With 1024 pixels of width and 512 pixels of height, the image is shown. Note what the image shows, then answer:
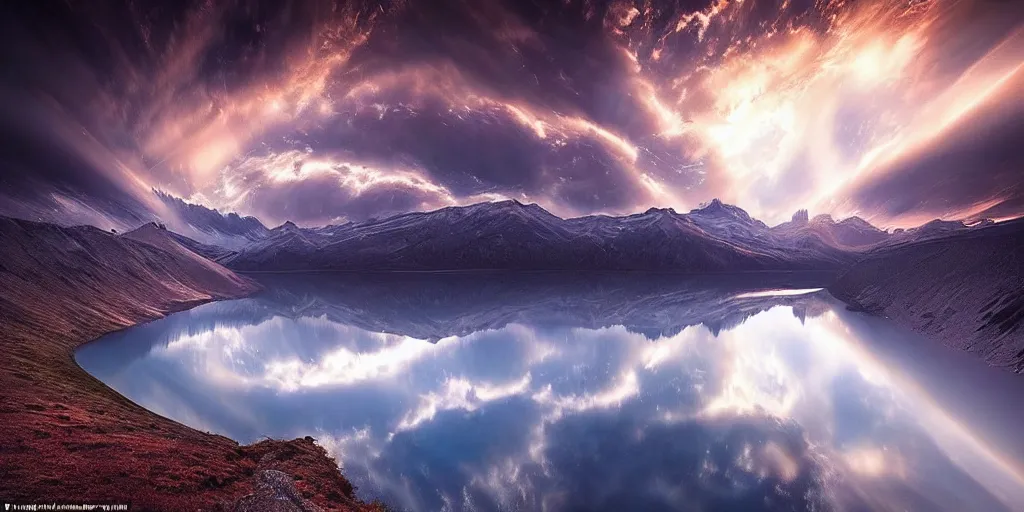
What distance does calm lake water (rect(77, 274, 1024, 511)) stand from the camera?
2020cm

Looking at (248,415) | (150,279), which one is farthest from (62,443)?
(150,279)

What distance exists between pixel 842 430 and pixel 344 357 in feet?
148

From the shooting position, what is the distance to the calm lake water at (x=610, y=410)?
20.2 meters

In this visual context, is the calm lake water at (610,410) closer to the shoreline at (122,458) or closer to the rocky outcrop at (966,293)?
the shoreline at (122,458)

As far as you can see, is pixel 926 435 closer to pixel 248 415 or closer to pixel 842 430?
pixel 842 430

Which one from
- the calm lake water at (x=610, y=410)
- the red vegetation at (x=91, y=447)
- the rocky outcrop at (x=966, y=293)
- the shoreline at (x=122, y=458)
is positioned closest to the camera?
the shoreline at (x=122, y=458)

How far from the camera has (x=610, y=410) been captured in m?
30.2

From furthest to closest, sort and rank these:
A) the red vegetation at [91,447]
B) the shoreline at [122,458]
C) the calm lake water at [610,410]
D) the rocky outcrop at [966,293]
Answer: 1. the rocky outcrop at [966,293]
2. the calm lake water at [610,410]
3. the red vegetation at [91,447]
4. the shoreline at [122,458]

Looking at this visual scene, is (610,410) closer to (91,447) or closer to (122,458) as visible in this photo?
(122,458)

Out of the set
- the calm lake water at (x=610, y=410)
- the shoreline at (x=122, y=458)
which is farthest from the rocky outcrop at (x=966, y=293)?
the shoreline at (x=122, y=458)

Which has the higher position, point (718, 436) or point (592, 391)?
point (592, 391)

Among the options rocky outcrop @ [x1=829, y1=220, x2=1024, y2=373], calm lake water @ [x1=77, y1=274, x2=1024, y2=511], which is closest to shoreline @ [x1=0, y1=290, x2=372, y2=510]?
calm lake water @ [x1=77, y1=274, x2=1024, y2=511]

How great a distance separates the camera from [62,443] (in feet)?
51.9

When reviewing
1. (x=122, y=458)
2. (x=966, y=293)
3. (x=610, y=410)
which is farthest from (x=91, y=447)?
(x=966, y=293)
